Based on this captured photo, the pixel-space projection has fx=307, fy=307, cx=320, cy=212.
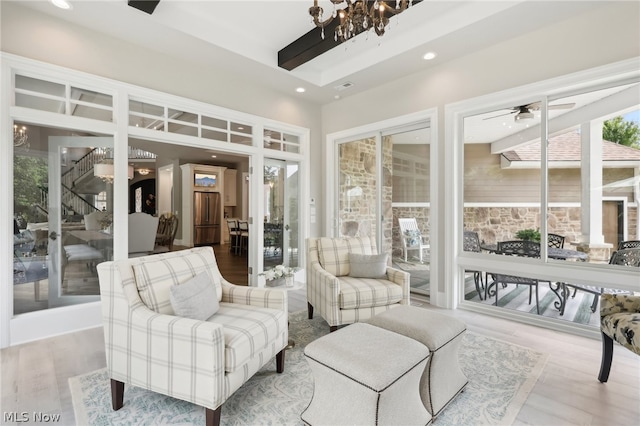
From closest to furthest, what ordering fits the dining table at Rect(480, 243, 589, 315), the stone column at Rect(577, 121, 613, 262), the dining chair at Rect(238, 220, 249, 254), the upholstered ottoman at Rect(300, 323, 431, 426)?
the upholstered ottoman at Rect(300, 323, 431, 426) < the stone column at Rect(577, 121, 613, 262) < the dining table at Rect(480, 243, 589, 315) < the dining chair at Rect(238, 220, 249, 254)

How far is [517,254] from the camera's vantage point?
11.3ft

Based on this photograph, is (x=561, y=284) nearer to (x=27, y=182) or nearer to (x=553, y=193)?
(x=553, y=193)

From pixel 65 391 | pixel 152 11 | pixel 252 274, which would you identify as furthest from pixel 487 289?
pixel 152 11

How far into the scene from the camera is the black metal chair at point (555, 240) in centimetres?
320

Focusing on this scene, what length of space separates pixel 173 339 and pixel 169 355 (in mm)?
101

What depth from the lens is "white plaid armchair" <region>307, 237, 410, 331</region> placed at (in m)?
2.85

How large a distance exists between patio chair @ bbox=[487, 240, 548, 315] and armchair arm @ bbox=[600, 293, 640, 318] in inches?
44.9

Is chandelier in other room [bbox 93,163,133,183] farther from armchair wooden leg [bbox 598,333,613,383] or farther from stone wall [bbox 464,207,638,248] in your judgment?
armchair wooden leg [bbox 598,333,613,383]

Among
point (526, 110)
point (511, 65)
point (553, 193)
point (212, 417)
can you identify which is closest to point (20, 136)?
point (212, 417)

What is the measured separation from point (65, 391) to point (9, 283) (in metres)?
→ 1.40

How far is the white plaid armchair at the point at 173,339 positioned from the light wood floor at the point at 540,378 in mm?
507

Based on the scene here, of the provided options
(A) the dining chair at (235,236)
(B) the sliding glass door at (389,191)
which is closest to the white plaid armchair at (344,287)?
(B) the sliding glass door at (389,191)

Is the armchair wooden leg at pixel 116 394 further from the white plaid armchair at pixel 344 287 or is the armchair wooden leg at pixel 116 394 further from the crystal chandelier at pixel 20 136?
the crystal chandelier at pixel 20 136

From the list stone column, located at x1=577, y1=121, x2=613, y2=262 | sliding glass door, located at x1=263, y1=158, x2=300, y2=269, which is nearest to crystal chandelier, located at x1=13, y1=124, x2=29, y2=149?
sliding glass door, located at x1=263, y1=158, x2=300, y2=269
